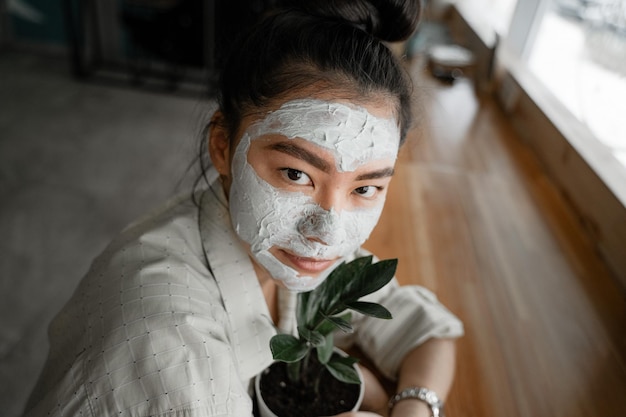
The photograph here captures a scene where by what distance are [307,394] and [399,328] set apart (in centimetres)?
20

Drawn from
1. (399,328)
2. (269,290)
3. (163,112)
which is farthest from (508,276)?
(163,112)

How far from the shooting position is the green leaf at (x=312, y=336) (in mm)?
540

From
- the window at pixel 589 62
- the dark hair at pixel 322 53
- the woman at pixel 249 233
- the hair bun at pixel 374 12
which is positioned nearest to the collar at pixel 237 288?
the woman at pixel 249 233

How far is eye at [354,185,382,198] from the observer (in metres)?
0.58

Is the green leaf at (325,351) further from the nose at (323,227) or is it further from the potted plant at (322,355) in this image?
the nose at (323,227)

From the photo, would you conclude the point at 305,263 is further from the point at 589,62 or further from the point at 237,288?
the point at 589,62

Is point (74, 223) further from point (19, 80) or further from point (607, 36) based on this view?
point (607, 36)

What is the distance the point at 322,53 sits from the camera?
1.83ft

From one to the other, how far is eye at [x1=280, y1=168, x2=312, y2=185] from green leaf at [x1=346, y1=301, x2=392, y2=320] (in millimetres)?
139

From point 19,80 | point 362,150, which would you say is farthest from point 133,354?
point 19,80

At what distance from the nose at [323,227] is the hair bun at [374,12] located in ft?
0.73

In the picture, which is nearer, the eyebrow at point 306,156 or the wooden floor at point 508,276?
the eyebrow at point 306,156

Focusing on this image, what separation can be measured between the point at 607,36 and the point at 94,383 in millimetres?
1295

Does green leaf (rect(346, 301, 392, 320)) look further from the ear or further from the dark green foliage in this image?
the ear
